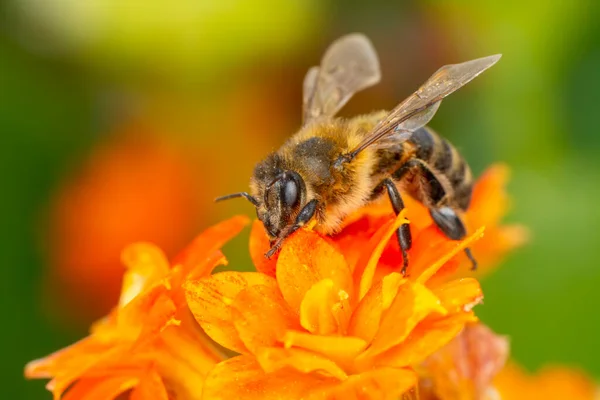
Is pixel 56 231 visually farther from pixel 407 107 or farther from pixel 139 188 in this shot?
pixel 407 107

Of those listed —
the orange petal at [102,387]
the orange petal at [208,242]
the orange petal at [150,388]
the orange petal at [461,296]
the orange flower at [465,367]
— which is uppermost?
the orange petal at [208,242]

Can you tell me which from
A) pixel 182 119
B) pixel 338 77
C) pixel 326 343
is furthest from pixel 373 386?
pixel 182 119

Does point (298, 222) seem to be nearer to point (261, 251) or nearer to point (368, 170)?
point (261, 251)

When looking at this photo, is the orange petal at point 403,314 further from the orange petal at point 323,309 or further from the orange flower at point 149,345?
the orange flower at point 149,345

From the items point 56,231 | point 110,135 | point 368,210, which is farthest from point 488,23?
point 368,210

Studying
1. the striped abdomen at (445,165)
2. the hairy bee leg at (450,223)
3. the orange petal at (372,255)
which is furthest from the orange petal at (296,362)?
the striped abdomen at (445,165)

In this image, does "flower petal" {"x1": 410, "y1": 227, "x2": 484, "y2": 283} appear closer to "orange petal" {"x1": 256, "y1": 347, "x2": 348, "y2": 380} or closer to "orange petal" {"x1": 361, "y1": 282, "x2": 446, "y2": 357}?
"orange petal" {"x1": 361, "y1": 282, "x2": 446, "y2": 357}

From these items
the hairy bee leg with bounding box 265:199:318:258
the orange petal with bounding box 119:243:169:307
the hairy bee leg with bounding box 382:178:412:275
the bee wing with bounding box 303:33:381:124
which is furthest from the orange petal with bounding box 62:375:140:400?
the bee wing with bounding box 303:33:381:124
